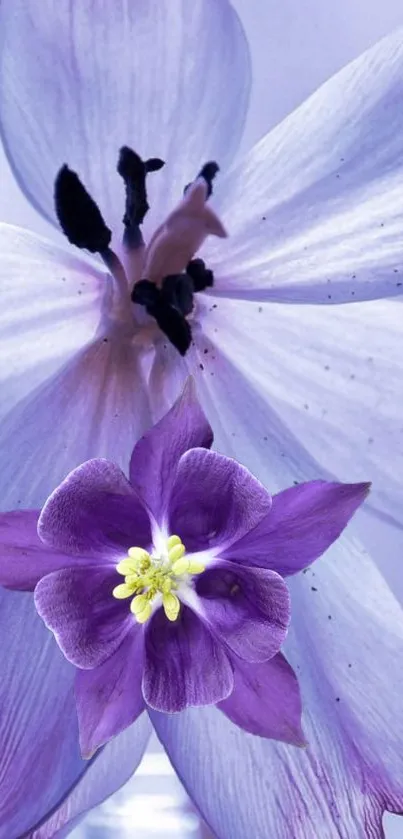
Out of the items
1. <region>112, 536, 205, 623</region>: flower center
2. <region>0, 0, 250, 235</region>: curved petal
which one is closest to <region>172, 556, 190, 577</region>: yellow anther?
<region>112, 536, 205, 623</region>: flower center

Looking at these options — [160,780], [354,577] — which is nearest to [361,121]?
[354,577]

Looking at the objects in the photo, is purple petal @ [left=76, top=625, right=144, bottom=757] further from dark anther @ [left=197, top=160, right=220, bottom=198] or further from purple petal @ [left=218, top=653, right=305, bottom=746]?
dark anther @ [left=197, top=160, right=220, bottom=198]

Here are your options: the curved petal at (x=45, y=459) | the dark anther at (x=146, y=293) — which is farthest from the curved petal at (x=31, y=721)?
the dark anther at (x=146, y=293)

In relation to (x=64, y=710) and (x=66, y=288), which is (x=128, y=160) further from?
(x=64, y=710)

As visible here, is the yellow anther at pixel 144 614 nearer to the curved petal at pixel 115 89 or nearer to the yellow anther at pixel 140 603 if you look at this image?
the yellow anther at pixel 140 603

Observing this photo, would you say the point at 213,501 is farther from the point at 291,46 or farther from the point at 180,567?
the point at 291,46

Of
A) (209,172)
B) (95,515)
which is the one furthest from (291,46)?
(95,515)
